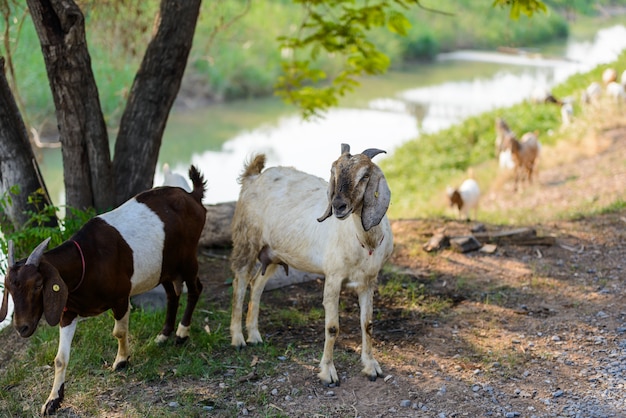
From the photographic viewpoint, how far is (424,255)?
7195 millimetres

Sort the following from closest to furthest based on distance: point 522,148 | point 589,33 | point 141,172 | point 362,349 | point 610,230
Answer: point 362,349, point 141,172, point 610,230, point 522,148, point 589,33

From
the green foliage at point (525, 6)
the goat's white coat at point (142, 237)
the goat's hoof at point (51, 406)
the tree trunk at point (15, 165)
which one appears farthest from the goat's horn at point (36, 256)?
the green foliage at point (525, 6)

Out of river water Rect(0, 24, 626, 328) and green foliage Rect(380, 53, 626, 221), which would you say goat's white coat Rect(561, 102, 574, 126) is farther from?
river water Rect(0, 24, 626, 328)

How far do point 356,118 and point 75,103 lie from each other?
14605mm

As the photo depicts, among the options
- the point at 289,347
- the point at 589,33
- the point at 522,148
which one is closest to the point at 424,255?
the point at 289,347

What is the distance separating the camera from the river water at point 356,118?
1554cm

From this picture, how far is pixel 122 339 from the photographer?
5016mm

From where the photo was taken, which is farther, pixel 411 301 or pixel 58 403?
pixel 411 301

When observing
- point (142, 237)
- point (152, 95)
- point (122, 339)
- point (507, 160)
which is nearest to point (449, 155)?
point (507, 160)

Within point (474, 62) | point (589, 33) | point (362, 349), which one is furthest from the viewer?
point (589, 33)

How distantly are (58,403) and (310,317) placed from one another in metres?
2.06

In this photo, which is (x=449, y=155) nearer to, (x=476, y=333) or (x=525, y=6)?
(x=525, y=6)

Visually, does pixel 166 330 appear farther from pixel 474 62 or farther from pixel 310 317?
pixel 474 62

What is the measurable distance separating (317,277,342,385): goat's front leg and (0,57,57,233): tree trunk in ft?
9.60
